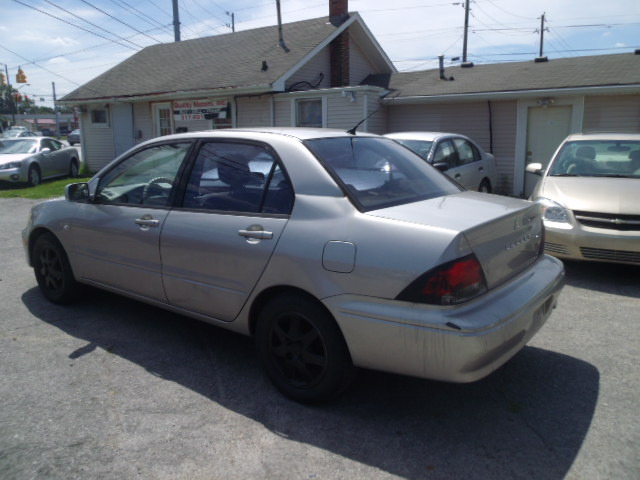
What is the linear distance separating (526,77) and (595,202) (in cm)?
918

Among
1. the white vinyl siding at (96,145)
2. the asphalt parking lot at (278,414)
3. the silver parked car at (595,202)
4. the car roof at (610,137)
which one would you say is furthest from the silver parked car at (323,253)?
the white vinyl siding at (96,145)

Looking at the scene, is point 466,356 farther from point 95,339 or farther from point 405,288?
point 95,339

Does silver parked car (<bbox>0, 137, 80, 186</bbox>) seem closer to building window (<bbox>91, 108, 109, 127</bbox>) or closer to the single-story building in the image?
building window (<bbox>91, 108, 109, 127</bbox>)

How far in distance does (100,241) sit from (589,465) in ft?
12.1

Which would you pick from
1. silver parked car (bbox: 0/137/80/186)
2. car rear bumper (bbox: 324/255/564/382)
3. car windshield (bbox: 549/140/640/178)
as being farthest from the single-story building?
car rear bumper (bbox: 324/255/564/382)

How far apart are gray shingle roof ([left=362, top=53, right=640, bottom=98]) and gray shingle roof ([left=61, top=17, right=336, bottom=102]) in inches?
119

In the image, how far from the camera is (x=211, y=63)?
1830 centimetres

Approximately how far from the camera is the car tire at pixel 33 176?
52.8ft

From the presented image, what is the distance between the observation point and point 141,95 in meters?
17.6

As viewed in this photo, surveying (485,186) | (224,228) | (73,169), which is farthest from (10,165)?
(224,228)

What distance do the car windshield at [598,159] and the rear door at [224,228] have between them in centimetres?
482

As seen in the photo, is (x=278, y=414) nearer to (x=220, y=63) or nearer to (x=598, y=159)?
(x=598, y=159)

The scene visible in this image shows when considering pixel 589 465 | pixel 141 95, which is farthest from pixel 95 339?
pixel 141 95

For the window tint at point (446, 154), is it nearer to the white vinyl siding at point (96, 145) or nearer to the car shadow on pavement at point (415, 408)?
the car shadow on pavement at point (415, 408)
